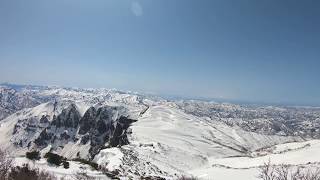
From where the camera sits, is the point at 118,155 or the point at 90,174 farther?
the point at 118,155

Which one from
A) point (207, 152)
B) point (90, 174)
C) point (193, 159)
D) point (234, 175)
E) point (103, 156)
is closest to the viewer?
point (90, 174)


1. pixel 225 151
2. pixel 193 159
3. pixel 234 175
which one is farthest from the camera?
pixel 225 151

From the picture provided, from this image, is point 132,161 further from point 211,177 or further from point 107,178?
point 107,178

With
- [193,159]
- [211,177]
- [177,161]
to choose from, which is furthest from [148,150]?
[211,177]

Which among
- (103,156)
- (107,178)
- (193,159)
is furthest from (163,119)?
(107,178)

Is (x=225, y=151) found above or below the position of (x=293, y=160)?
below

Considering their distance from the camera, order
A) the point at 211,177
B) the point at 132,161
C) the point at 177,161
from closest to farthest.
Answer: the point at 211,177, the point at 132,161, the point at 177,161

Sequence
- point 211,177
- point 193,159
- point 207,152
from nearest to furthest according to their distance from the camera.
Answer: point 211,177
point 193,159
point 207,152

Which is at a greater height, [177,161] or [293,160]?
[293,160]

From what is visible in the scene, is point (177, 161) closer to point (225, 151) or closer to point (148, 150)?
point (148, 150)
